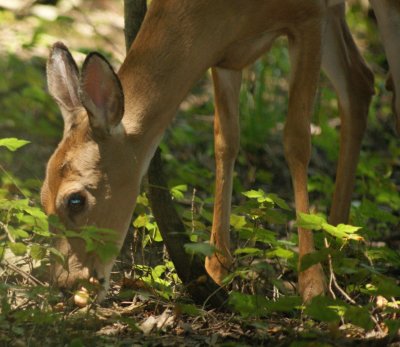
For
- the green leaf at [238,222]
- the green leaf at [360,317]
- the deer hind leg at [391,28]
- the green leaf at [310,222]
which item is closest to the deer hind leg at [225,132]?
the green leaf at [238,222]

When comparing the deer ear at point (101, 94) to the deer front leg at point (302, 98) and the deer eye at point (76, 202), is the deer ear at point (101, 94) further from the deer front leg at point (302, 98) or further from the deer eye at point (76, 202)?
the deer front leg at point (302, 98)

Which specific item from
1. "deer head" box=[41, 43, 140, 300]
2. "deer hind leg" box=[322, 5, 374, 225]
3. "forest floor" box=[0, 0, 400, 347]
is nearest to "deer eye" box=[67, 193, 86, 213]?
"deer head" box=[41, 43, 140, 300]

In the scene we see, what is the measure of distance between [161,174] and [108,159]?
1.26 ft

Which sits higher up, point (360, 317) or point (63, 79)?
point (63, 79)

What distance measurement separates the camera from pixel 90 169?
550cm

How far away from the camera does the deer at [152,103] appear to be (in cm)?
545

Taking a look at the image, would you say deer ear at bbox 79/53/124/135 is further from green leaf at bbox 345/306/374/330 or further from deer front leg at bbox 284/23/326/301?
green leaf at bbox 345/306/374/330

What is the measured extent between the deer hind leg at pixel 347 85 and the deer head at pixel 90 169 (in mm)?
2210

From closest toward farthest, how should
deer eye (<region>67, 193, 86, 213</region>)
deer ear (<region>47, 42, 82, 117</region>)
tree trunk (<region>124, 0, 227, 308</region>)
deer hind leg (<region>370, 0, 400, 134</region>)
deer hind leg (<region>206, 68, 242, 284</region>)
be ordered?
deer eye (<region>67, 193, 86, 213</region>) < tree trunk (<region>124, 0, 227, 308</region>) < deer ear (<region>47, 42, 82, 117</region>) < deer hind leg (<region>206, 68, 242, 284</region>) < deer hind leg (<region>370, 0, 400, 134</region>)

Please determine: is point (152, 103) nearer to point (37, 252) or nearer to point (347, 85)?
point (37, 252)

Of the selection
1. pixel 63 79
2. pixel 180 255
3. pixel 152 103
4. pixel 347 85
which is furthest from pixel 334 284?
pixel 347 85

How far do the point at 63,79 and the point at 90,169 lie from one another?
613 mm

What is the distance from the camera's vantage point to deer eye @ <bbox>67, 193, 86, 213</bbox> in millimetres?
5402

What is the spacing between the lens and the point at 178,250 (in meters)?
5.59
